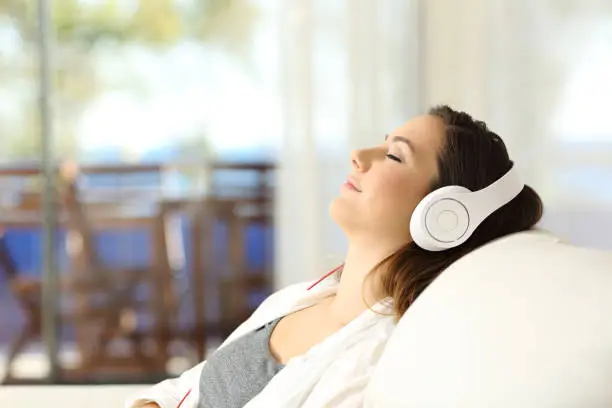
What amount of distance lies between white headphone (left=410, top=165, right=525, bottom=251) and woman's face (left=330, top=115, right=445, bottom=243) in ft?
0.40

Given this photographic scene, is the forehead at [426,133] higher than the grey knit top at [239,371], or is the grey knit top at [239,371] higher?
the forehead at [426,133]

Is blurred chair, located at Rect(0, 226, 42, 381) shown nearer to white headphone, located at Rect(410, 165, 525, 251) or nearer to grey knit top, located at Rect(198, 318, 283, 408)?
grey knit top, located at Rect(198, 318, 283, 408)

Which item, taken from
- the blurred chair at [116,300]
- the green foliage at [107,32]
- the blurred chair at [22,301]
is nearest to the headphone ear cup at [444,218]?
→ the green foliage at [107,32]

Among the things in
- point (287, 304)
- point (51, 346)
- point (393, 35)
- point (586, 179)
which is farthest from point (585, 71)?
point (51, 346)

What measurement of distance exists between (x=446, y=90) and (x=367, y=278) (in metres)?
2.14

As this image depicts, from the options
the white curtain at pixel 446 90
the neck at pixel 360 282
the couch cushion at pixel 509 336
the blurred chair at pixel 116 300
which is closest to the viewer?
the couch cushion at pixel 509 336

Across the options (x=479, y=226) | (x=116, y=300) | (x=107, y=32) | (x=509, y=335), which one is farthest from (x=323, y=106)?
(x=509, y=335)

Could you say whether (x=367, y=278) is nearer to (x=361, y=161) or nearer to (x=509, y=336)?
(x=361, y=161)

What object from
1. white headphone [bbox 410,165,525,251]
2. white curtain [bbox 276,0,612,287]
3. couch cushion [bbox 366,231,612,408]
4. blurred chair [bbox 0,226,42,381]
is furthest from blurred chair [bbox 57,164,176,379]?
couch cushion [bbox 366,231,612,408]

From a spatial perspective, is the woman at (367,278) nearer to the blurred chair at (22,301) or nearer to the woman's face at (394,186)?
the woman's face at (394,186)

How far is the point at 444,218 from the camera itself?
3.89 ft

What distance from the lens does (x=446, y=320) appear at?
97cm

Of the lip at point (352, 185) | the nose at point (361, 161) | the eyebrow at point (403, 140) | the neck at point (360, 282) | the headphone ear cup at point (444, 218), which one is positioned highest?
the eyebrow at point (403, 140)

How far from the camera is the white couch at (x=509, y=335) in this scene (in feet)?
2.63
